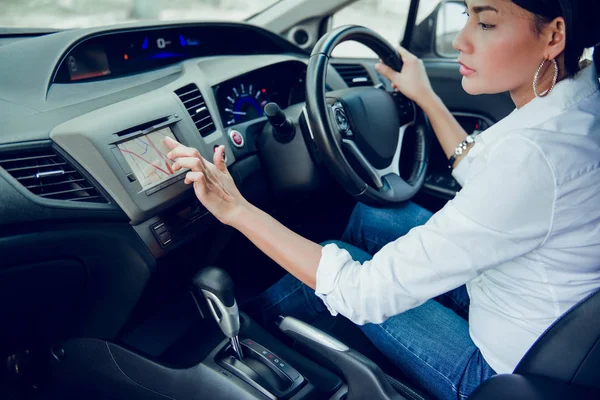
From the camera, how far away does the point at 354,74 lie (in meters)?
1.89

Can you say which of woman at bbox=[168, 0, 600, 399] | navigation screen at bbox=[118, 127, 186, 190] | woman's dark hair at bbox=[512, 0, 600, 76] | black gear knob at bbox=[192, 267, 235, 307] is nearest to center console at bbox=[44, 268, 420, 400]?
black gear knob at bbox=[192, 267, 235, 307]

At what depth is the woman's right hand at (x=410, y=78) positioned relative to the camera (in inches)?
56.4

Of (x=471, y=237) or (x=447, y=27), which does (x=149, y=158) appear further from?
(x=447, y=27)

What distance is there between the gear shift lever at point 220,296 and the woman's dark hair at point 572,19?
0.69 meters

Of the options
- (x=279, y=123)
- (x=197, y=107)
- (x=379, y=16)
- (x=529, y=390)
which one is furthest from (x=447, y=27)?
(x=529, y=390)

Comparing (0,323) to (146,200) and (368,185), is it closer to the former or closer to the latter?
(146,200)

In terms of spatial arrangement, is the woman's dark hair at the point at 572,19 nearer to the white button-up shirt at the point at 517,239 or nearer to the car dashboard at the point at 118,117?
the white button-up shirt at the point at 517,239

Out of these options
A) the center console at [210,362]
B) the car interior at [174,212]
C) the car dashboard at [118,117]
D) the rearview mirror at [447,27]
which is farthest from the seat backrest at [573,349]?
the rearview mirror at [447,27]

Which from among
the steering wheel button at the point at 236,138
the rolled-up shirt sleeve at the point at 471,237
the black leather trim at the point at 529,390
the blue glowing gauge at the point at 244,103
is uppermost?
the blue glowing gauge at the point at 244,103

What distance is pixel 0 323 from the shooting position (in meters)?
0.96

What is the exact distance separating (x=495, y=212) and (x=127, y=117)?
67 cm

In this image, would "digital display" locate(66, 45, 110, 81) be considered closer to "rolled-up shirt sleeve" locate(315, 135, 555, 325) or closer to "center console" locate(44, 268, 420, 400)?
"center console" locate(44, 268, 420, 400)

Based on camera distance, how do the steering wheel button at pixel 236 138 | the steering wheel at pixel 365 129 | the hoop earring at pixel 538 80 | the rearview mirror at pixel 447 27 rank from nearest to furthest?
the hoop earring at pixel 538 80
the steering wheel at pixel 365 129
the steering wheel button at pixel 236 138
the rearview mirror at pixel 447 27

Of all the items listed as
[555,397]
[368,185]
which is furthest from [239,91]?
[555,397]
